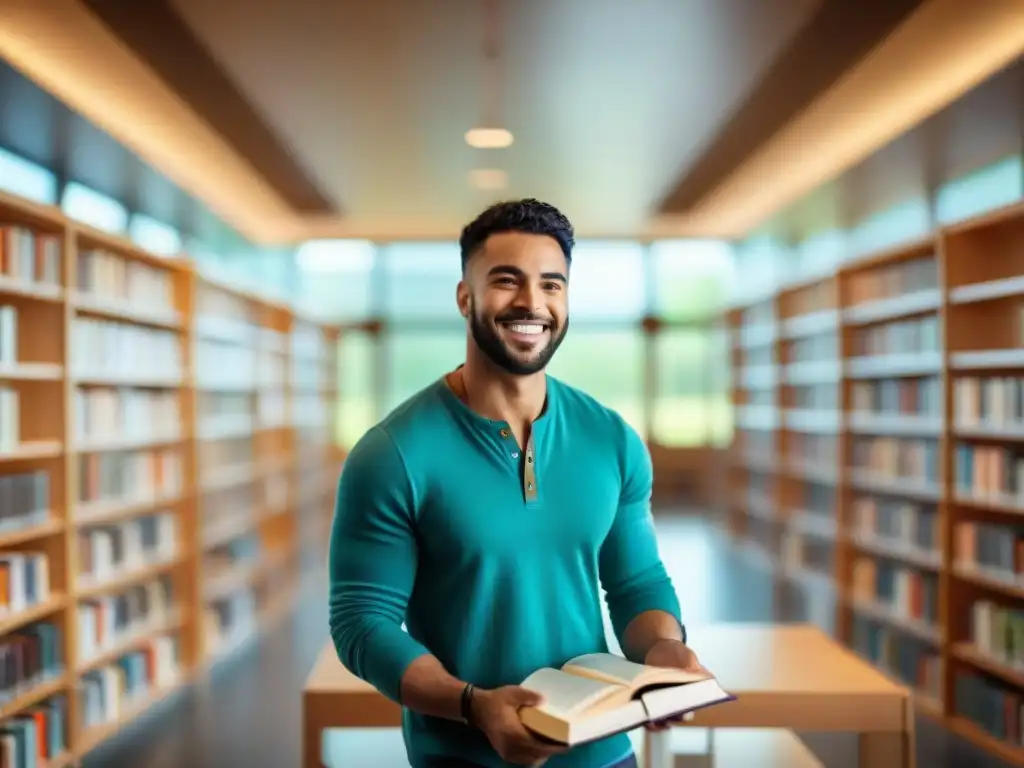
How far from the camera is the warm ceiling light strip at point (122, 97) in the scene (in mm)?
4391

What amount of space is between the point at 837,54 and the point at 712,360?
20.7 feet

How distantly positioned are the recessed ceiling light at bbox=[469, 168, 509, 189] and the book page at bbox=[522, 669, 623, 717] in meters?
6.35

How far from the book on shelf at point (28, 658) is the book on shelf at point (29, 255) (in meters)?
1.38

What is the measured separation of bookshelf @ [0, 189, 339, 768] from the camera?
3.83 meters

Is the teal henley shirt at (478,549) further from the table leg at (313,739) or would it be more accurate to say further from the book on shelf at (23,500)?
the book on shelf at (23,500)

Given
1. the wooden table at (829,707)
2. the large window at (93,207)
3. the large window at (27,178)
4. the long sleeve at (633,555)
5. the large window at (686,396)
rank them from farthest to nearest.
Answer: the large window at (686,396) → the large window at (93,207) → the large window at (27,178) → the wooden table at (829,707) → the long sleeve at (633,555)

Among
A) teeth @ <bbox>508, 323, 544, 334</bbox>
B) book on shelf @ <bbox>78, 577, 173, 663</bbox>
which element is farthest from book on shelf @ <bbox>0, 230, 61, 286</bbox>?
teeth @ <bbox>508, 323, 544, 334</bbox>

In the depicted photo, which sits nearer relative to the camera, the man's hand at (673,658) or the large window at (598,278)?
the man's hand at (673,658)

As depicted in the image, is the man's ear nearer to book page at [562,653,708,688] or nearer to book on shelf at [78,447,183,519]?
book page at [562,653,708,688]

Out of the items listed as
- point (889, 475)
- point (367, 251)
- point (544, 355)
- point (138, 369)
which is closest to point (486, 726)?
point (544, 355)

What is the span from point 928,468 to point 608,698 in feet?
15.0

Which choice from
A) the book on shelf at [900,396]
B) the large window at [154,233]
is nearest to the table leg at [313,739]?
the book on shelf at [900,396]

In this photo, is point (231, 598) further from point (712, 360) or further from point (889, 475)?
point (712, 360)

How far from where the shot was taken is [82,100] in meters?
5.66
